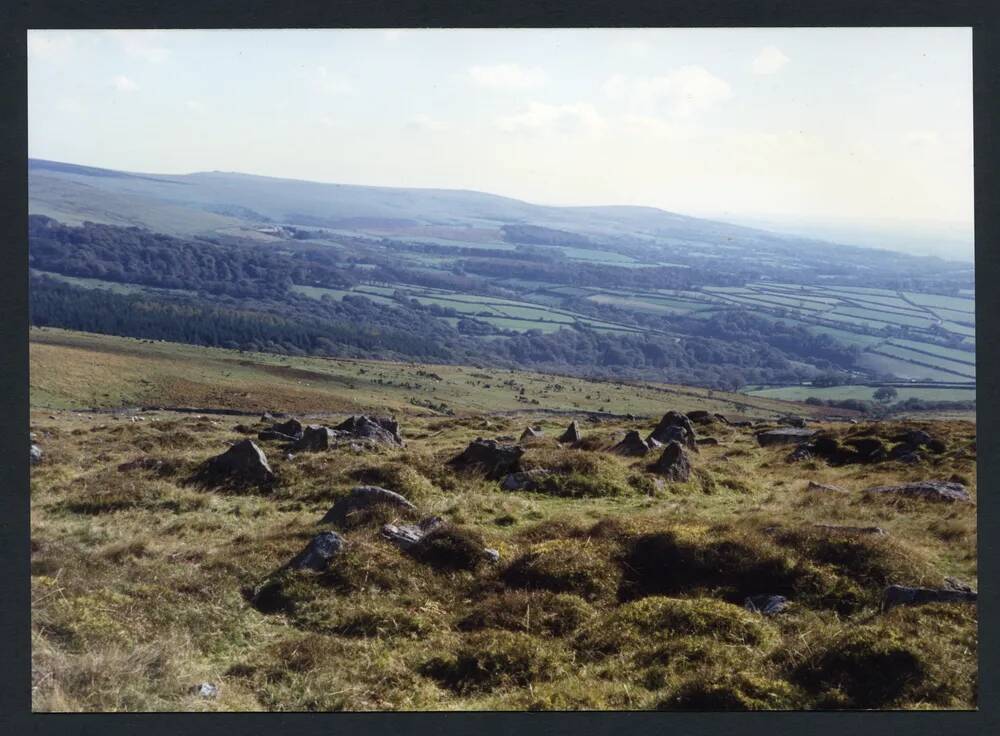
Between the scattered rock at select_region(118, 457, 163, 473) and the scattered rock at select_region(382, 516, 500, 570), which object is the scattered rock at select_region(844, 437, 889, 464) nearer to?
the scattered rock at select_region(382, 516, 500, 570)

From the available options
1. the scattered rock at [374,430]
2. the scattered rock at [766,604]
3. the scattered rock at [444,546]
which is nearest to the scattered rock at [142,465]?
the scattered rock at [374,430]

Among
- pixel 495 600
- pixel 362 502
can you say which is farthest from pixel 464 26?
pixel 362 502

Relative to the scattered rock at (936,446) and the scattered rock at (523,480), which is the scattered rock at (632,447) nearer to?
the scattered rock at (523,480)

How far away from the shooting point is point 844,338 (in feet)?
117

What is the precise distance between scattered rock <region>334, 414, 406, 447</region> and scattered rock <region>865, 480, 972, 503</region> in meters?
12.1

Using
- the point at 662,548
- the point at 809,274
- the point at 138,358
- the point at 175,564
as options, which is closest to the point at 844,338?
the point at 809,274

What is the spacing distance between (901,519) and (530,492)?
6742mm

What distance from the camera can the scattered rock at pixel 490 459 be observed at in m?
21.2

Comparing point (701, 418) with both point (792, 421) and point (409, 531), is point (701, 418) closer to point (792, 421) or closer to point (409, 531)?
point (792, 421)

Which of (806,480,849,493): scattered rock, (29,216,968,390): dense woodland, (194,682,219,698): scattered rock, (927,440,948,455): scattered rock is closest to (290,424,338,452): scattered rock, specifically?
(806,480,849,493): scattered rock

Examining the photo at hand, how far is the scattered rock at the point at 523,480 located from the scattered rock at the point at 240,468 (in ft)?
15.5

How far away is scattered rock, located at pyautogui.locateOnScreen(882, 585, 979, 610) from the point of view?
490 inches

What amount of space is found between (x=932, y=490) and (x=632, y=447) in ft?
24.6

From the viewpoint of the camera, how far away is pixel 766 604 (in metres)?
13.1
